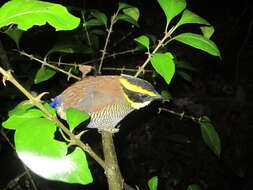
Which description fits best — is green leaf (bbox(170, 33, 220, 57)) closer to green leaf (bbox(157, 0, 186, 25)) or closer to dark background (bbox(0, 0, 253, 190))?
green leaf (bbox(157, 0, 186, 25))

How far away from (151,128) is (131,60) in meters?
1.23

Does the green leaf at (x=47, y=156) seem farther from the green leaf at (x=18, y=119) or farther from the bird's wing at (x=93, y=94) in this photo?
the bird's wing at (x=93, y=94)

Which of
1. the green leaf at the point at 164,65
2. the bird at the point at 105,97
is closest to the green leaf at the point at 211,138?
the bird at the point at 105,97

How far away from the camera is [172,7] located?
53.8 inches

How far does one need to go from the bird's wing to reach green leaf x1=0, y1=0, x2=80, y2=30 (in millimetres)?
851

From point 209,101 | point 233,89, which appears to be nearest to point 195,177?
point 209,101

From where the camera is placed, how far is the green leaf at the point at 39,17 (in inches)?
25.6

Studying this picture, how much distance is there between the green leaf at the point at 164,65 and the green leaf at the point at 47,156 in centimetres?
48

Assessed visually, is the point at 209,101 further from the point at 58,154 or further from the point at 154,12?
the point at 58,154

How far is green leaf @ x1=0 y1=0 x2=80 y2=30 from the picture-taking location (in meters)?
0.65

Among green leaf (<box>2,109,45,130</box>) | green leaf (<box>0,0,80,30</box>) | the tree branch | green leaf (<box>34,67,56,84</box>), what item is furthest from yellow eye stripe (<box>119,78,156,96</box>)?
green leaf (<box>0,0,80,30</box>)

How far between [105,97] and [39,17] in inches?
37.3

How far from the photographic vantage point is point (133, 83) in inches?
59.5

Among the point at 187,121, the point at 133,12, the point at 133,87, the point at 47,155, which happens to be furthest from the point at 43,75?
the point at 187,121
